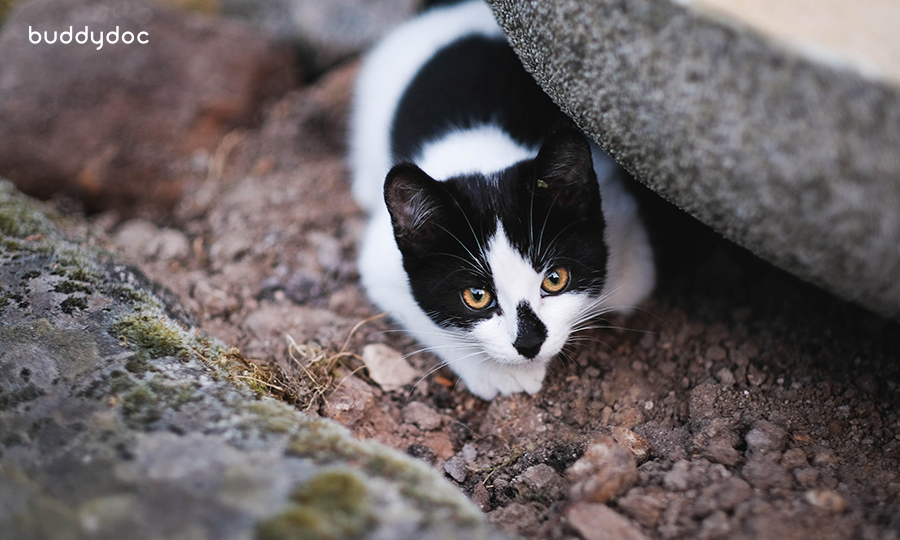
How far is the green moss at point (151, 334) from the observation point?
1620 millimetres

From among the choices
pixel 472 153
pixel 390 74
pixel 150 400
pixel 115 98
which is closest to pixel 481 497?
pixel 150 400

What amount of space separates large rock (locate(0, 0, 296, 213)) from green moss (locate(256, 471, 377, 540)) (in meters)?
2.32

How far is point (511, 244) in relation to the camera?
5.94ft

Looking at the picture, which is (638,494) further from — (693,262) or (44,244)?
(44,244)

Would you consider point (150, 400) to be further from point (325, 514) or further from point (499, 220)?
point (499, 220)

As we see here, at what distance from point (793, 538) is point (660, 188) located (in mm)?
815

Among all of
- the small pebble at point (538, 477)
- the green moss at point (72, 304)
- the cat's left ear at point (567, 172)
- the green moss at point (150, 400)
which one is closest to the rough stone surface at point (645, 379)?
the small pebble at point (538, 477)

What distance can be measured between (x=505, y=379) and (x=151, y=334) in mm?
1070

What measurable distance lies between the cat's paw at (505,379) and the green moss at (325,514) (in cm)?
86

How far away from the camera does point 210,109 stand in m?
3.16

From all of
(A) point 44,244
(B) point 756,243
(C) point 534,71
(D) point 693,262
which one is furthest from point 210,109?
(B) point 756,243

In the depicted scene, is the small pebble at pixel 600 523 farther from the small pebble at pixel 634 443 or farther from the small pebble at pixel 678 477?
the small pebble at pixel 634 443

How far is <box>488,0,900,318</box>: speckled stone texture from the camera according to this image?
3.82 ft

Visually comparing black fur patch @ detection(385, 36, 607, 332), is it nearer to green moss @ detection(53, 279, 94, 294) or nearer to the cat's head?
the cat's head
